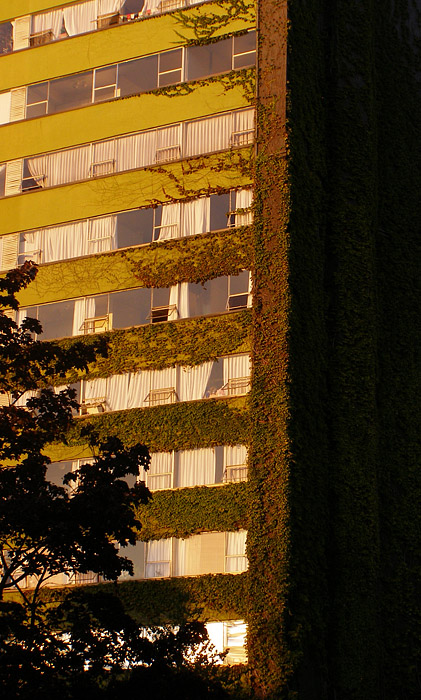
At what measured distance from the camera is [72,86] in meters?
41.2

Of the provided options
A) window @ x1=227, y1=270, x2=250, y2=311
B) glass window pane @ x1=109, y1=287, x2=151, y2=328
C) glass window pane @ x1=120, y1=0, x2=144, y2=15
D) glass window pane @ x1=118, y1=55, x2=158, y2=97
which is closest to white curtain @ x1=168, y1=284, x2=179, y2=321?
glass window pane @ x1=109, y1=287, x2=151, y2=328

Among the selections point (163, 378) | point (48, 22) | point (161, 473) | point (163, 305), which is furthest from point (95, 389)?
point (48, 22)

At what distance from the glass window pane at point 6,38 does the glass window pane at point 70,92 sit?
314cm

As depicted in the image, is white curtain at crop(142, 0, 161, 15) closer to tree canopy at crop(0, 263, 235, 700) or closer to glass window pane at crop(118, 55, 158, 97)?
glass window pane at crop(118, 55, 158, 97)

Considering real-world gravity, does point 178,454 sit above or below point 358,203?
below

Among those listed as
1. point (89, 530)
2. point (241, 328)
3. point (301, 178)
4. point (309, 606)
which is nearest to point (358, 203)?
point (301, 178)

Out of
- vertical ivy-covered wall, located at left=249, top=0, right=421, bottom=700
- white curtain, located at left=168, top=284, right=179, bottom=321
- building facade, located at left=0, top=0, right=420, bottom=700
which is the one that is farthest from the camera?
white curtain, located at left=168, top=284, right=179, bottom=321

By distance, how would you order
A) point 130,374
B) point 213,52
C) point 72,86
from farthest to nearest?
1. point 72,86
2. point 213,52
3. point 130,374

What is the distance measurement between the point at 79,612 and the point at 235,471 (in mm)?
10683

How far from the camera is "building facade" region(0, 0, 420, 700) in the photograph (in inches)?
1248

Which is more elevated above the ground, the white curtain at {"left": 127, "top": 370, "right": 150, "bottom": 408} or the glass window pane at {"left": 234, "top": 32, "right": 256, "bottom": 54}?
the glass window pane at {"left": 234, "top": 32, "right": 256, "bottom": 54}

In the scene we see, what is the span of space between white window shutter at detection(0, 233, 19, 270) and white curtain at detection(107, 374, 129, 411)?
259 inches

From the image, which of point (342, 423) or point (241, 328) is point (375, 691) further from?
point (241, 328)

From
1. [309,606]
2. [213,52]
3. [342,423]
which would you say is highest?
[213,52]
